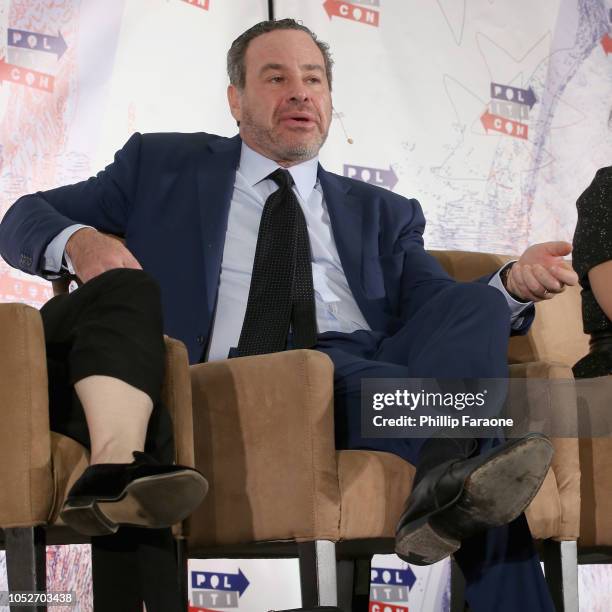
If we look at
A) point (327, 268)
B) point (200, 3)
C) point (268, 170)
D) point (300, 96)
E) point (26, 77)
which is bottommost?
point (327, 268)

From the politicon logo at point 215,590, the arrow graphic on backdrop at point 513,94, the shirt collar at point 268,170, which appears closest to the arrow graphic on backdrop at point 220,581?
the politicon logo at point 215,590

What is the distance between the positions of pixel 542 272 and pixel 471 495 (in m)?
0.63

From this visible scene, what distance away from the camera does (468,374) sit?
5.70ft

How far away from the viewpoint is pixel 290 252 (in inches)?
88.2

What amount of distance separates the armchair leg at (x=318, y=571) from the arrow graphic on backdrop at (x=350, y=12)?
6.99 ft

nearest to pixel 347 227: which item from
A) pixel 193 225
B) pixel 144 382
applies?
pixel 193 225

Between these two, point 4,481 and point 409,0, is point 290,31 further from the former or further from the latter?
point 4,481

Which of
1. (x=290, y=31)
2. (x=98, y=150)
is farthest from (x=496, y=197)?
(x=98, y=150)

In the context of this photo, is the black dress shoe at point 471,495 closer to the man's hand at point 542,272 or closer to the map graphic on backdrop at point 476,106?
the man's hand at point 542,272

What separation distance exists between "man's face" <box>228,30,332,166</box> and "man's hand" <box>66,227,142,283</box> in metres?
0.70

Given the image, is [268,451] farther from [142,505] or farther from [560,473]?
[560,473]

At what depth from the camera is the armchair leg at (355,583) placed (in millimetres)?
2436

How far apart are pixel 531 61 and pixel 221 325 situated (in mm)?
1916

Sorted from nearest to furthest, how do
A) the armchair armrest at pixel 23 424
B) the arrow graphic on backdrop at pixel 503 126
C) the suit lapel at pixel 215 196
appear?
the armchair armrest at pixel 23 424 < the suit lapel at pixel 215 196 < the arrow graphic on backdrop at pixel 503 126
